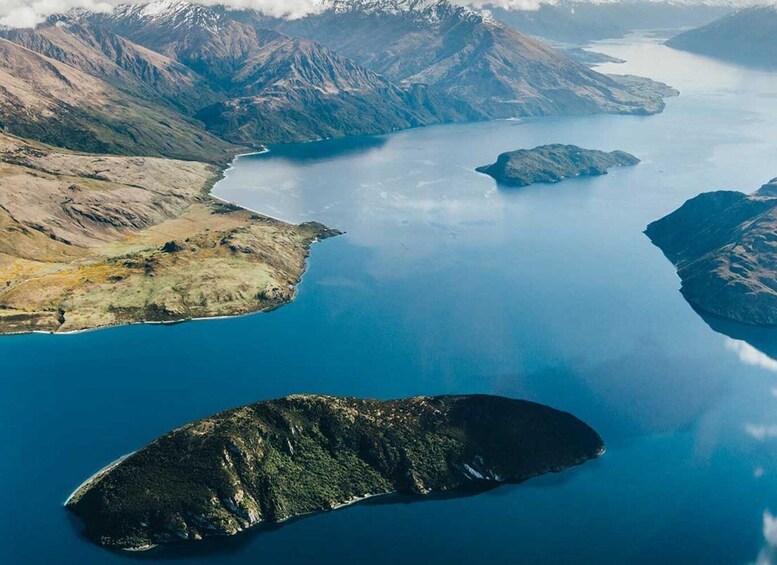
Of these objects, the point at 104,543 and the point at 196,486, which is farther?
the point at 196,486

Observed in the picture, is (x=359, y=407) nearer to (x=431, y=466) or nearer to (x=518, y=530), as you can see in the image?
(x=431, y=466)

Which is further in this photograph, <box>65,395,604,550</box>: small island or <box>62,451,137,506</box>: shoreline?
<box>62,451,137,506</box>: shoreline

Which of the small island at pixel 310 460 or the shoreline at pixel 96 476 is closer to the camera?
the small island at pixel 310 460

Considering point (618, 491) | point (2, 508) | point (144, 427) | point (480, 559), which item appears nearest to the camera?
point (480, 559)

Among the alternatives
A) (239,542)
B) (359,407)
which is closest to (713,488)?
(359,407)

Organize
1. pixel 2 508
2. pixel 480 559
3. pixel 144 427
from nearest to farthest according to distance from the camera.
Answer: pixel 480 559
pixel 2 508
pixel 144 427

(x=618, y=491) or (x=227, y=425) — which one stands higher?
(x=227, y=425)

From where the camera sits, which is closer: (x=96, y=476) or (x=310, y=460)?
(x=96, y=476)

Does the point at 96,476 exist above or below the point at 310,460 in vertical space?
above
